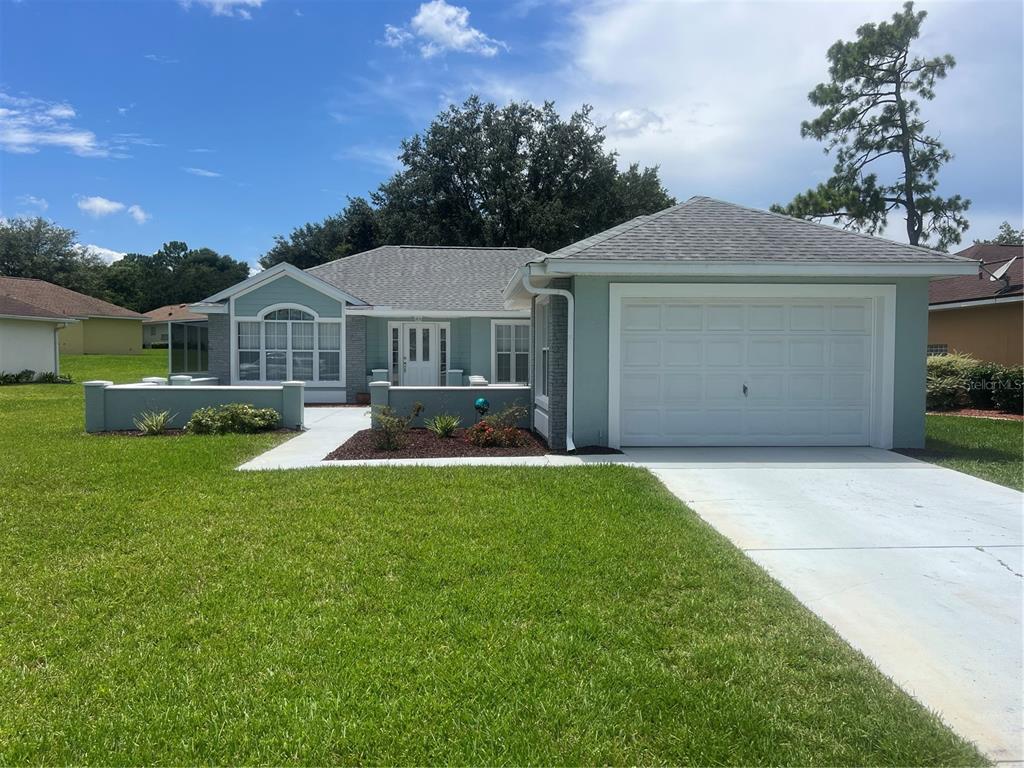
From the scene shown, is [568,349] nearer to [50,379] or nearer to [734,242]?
[734,242]

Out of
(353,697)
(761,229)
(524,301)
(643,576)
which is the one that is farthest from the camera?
(524,301)

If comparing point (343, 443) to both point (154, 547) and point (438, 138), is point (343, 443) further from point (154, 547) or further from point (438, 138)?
point (438, 138)

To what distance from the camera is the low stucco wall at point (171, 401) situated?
1316 centimetres

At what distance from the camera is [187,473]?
8.95 metres

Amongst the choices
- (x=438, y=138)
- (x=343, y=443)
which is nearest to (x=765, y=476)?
(x=343, y=443)

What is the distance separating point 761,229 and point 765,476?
15.2 ft

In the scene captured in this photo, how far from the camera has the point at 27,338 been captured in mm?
27453

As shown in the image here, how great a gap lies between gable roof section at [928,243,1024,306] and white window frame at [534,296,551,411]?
11304 millimetres

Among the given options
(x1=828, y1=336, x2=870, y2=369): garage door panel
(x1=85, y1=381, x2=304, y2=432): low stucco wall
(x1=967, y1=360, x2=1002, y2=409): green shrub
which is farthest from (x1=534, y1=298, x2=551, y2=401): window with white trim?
(x1=967, y1=360, x2=1002, y2=409): green shrub

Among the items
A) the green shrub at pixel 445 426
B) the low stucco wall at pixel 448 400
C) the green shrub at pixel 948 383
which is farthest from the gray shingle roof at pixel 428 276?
the green shrub at pixel 948 383

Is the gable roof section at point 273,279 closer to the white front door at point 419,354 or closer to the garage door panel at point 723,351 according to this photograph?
the white front door at point 419,354

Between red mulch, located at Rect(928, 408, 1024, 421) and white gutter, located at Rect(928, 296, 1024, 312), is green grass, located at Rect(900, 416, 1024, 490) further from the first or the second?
white gutter, located at Rect(928, 296, 1024, 312)

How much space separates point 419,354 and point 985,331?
1664 cm

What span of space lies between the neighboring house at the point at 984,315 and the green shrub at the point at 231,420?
Result: 17.6m
